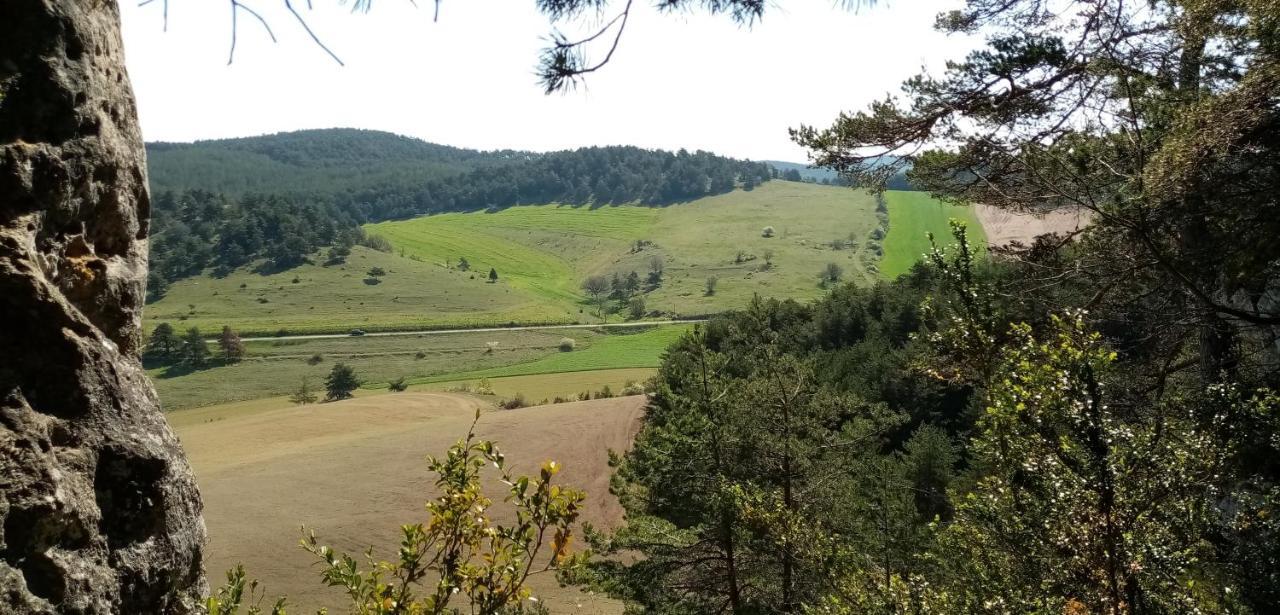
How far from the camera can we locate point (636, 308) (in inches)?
3797

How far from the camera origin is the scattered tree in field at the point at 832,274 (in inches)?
3861

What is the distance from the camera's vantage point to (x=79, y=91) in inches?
136

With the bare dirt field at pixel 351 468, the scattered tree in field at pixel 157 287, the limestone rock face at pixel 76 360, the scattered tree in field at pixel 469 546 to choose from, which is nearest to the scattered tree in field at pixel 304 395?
the bare dirt field at pixel 351 468

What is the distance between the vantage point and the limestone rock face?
2.76 meters

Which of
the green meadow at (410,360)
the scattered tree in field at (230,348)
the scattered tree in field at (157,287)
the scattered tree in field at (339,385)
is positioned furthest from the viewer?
the scattered tree in field at (157,287)

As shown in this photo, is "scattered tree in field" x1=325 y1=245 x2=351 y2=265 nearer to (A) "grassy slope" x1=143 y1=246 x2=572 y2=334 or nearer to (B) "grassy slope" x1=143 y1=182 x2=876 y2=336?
(A) "grassy slope" x1=143 y1=246 x2=572 y2=334

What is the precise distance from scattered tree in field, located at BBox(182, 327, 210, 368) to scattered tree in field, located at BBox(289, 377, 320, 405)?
14259 mm

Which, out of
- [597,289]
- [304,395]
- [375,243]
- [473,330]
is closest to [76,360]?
[304,395]

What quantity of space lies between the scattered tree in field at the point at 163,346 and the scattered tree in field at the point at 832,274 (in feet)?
252

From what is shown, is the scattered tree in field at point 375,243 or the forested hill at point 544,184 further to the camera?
the forested hill at point 544,184

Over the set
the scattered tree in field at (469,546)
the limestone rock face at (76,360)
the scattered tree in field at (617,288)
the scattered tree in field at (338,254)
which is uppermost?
the limestone rock face at (76,360)

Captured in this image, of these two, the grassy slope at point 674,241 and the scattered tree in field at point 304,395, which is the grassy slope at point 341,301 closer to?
the grassy slope at point 674,241

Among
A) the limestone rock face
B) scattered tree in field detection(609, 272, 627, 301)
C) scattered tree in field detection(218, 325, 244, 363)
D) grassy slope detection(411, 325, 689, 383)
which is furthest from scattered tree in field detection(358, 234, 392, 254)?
the limestone rock face

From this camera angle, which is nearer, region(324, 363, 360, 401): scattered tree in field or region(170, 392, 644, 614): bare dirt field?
region(170, 392, 644, 614): bare dirt field
